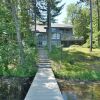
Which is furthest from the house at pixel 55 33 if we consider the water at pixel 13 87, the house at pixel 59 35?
the water at pixel 13 87

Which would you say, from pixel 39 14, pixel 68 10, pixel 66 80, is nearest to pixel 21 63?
pixel 66 80

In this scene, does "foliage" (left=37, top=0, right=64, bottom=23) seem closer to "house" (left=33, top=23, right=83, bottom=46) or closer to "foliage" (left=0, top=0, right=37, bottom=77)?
"house" (left=33, top=23, right=83, bottom=46)

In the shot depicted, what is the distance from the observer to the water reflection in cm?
1444

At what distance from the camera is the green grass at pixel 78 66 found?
66.0ft

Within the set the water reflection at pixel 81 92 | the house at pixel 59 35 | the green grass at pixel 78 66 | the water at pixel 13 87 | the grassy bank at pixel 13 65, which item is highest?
the house at pixel 59 35

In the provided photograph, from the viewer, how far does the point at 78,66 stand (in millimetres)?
27266

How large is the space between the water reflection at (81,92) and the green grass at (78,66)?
2.02 meters

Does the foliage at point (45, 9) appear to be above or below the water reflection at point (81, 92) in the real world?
above

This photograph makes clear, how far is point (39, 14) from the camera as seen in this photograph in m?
42.0

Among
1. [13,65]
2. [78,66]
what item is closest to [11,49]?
[13,65]

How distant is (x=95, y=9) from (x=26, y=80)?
30373 mm

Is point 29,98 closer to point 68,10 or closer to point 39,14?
point 39,14

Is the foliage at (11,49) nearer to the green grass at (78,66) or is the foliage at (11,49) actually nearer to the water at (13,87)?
the water at (13,87)

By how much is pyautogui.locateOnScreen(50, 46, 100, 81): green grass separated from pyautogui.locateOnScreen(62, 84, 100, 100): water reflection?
2.02 metres
